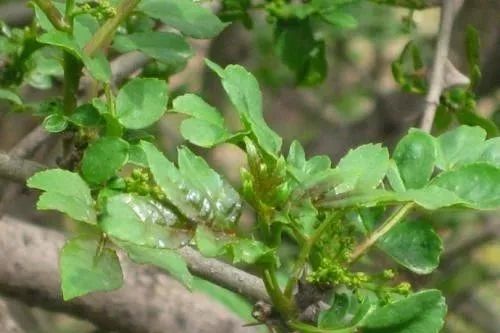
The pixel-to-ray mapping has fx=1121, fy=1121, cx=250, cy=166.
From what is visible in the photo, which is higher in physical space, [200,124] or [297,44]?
[200,124]

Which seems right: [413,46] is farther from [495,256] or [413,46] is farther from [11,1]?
[495,256]

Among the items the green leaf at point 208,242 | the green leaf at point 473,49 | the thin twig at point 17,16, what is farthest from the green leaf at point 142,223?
the thin twig at point 17,16

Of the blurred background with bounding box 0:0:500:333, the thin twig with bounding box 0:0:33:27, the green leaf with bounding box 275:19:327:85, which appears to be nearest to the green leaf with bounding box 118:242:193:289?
the green leaf with bounding box 275:19:327:85

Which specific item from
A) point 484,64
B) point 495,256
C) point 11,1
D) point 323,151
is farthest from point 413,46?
point 495,256

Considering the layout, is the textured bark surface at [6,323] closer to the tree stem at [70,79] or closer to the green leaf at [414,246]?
the tree stem at [70,79]

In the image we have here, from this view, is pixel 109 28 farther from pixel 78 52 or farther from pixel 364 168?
pixel 364 168

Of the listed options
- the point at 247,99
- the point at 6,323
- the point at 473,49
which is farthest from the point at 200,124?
the point at 6,323

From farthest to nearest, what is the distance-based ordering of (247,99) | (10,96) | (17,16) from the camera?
(17,16)
(10,96)
(247,99)
